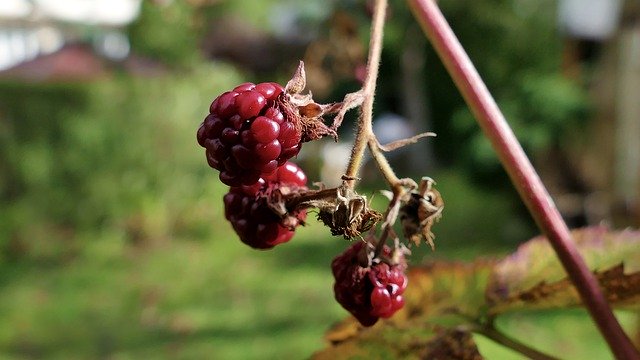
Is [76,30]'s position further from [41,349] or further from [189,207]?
Answer: [41,349]

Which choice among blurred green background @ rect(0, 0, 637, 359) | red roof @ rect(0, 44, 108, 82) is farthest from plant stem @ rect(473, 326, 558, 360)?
red roof @ rect(0, 44, 108, 82)

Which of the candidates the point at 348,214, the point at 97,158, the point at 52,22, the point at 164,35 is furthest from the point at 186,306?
the point at 52,22

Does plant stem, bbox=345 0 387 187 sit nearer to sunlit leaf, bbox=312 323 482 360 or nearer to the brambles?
the brambles

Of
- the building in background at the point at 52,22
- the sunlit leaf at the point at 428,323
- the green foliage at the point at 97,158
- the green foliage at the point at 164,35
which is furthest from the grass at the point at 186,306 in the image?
the building in background at the point at 52,22

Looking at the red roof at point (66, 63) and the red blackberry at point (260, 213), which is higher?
the red roof at point (66, 63)

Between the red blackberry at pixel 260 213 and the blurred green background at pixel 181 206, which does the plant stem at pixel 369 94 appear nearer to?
the red blackberry at pixel 260 213

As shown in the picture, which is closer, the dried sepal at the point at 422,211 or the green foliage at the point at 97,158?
the dried sepal at the point at 422,211

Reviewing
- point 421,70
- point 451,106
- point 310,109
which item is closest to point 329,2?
point 421,70

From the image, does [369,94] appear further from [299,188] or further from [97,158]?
[97,158]
